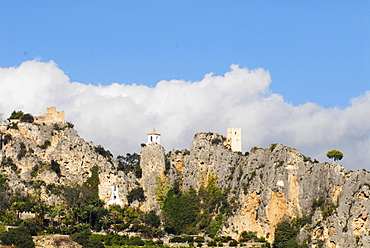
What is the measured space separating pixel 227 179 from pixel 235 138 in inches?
401

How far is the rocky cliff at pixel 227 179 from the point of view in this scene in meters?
103

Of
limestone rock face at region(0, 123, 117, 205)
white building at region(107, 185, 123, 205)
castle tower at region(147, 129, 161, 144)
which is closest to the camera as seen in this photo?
white building at region(107, 185, 123, 205)

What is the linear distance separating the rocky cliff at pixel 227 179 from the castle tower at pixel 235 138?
2.21 metres

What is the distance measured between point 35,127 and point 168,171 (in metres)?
24.6

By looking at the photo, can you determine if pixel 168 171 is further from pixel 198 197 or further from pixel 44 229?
pixel 44 229

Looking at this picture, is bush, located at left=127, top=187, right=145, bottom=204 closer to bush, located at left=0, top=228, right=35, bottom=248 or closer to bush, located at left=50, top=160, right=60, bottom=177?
bush, located at left=50, top=160, right=60, bottom=177

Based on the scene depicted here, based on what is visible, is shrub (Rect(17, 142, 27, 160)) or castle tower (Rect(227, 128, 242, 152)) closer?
shrub (Rect(17, 142, 27, 160))

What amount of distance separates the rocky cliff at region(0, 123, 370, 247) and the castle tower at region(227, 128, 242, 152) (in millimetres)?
2207

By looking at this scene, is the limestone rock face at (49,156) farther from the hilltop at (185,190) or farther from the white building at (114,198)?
the white building at (114,198)

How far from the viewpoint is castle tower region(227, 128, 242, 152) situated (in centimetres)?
13225

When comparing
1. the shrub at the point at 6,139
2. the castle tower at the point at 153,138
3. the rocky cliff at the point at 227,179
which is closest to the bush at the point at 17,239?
the rocky cliff at the point at 227,179

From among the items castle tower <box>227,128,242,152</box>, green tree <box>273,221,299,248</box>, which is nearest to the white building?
castle tower <box>227,128,242,152</box>

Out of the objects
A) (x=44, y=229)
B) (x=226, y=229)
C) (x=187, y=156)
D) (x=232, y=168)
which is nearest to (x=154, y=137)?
(x=187, y=156)

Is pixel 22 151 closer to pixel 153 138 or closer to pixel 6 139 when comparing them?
pixel 6 139
